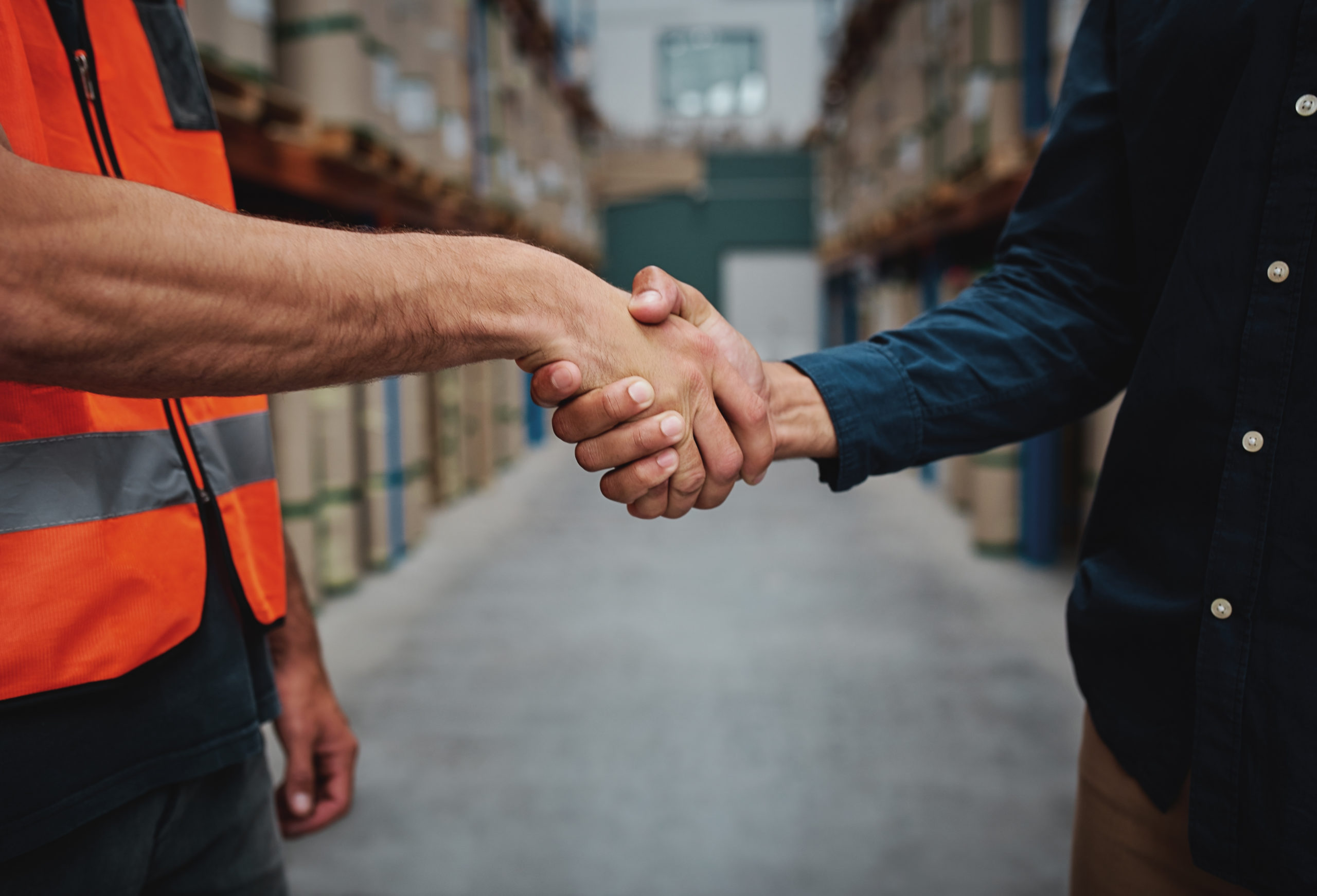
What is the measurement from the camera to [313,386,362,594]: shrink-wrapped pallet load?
12.5 ft

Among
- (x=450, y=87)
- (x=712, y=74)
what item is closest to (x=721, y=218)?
(x=712, y=74)

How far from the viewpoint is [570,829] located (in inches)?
87.5

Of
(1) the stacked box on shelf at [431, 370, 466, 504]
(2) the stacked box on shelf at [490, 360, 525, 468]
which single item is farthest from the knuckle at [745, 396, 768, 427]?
(2) the stacked box on shelf at [490, 360, 525, 468]

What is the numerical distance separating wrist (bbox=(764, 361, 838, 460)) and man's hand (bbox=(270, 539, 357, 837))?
785 millimetres

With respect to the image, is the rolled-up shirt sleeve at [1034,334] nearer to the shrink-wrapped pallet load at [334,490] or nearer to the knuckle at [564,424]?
the knuckle at [564,424]

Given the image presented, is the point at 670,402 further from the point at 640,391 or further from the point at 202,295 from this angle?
the point at 202,295

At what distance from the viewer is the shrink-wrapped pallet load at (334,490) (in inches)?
150

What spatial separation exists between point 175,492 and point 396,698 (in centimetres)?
223

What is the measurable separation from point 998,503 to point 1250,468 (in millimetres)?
3839

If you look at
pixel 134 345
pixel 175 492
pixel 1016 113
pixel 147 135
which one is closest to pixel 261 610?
pixel 175 492

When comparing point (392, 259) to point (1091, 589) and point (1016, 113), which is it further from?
point (1016, 113)

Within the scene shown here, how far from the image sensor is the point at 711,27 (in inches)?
533

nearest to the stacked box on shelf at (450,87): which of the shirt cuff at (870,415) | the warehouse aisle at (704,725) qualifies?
the warehouse aisle at (704,725)

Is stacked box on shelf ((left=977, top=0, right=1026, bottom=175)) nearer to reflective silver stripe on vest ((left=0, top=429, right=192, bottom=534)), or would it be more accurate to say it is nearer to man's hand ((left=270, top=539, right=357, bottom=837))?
man's hand ((left=270, top=539, right=357, bottom=837))
